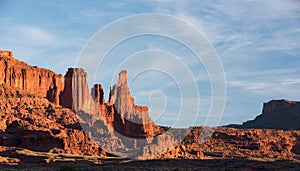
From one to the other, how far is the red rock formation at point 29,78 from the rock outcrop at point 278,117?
55.3 meters

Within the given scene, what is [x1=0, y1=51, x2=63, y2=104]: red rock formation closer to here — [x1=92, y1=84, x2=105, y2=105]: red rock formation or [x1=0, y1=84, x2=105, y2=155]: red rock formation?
[x1=92, y1=84, x2=105, y2=105]: red rock formation

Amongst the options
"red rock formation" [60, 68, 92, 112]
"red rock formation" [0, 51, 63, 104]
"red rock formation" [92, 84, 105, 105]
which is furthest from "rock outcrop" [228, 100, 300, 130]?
"red rock formation" [0, 51, 63, 104]

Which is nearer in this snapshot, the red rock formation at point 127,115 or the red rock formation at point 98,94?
the red rock formation at point 127,115

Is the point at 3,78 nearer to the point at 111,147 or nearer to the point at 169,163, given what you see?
the point at 111,147

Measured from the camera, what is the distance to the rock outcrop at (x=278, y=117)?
158 m

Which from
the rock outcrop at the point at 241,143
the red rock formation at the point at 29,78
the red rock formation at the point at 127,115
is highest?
the red rock formation at the point at 29,78

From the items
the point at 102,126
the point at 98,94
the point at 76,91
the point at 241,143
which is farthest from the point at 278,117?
the point at 102,126

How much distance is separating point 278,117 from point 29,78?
70208mm

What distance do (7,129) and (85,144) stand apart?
1325 centimetres

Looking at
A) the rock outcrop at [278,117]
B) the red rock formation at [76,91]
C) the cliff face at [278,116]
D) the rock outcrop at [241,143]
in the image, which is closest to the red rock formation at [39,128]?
the rock outcrop at [241,143]

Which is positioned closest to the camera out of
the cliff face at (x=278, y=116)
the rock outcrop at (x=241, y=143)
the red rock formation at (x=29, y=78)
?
the rock outcrop at (x=241, y=143)

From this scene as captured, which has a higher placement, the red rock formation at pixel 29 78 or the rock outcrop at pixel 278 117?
the red rock formation at pixel 29 78

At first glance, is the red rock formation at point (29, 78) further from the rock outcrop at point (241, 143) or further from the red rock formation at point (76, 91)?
the rock outcrop at point (241, 143)

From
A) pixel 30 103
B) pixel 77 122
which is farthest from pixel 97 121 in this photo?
pixel 30 103
